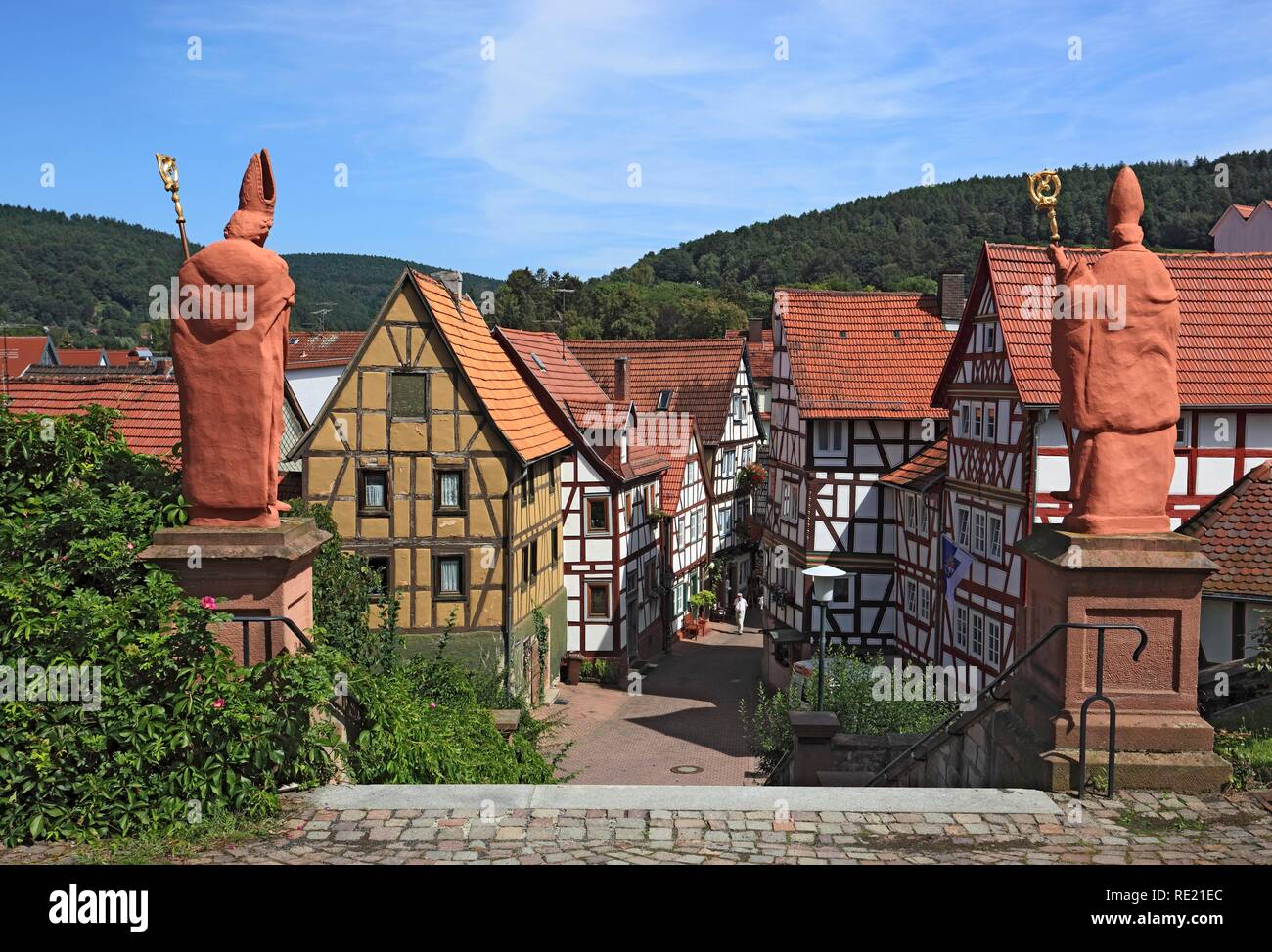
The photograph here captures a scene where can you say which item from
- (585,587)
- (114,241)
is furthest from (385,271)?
(585,587)

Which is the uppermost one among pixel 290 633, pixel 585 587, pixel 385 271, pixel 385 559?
pixel 385 271

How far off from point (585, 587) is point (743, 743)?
749 cm

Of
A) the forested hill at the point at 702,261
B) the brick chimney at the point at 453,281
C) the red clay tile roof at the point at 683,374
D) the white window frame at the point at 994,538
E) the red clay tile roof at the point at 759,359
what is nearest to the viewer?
the white window frame at the point at 994,538

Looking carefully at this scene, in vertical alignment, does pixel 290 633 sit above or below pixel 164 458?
below

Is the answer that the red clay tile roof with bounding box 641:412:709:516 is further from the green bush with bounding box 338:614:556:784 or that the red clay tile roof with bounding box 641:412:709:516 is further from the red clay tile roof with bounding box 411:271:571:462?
the green bush with bounding box 338:614:556:784

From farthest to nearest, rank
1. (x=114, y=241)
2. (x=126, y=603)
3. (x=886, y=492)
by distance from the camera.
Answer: (x=114, y=241) → (x=886, y=492) → (x=126, y=603)

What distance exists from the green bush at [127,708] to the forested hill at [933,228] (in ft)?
223

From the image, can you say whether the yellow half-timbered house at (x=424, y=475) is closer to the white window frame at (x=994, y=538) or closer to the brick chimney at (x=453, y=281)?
the brick chimney at (x=453, y=281)

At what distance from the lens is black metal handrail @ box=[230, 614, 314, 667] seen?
268 inches

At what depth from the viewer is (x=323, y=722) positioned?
23.0ft

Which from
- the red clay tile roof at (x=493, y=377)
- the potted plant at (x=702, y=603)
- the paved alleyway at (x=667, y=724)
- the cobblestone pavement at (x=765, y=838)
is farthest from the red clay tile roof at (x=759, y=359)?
the cobblestone pavement at (x=765, y=838)

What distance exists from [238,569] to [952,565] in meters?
17.4

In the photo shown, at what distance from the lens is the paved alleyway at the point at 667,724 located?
67.8ft

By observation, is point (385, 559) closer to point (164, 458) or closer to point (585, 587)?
point (585, 587)
